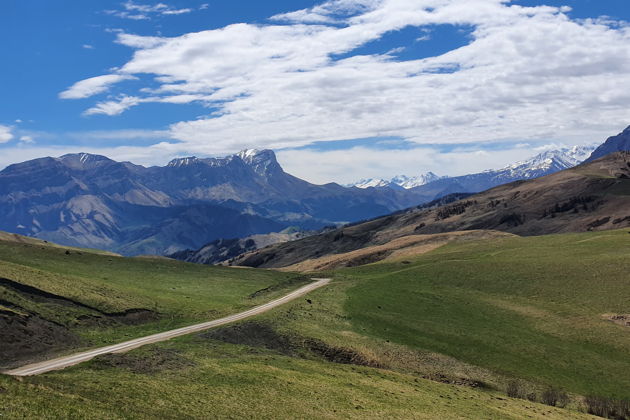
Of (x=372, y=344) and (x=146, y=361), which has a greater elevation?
(x=146, y=361)

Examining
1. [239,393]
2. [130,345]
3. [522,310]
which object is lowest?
[522,310]

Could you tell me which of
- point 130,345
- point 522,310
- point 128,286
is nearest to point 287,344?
point 130,345

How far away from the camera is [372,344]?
217 ft

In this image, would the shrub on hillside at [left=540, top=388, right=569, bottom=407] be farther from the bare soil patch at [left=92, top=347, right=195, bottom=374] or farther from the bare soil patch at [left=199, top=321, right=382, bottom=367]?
the bare soil patch at [left=92, top=347, right=195, bottom=374]

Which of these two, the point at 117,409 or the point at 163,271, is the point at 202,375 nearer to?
the point at 117,409

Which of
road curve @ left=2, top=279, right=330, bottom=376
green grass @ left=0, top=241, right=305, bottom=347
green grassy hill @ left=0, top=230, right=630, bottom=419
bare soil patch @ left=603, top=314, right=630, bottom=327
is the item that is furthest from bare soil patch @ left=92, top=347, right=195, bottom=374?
bare soil patch @ left=603, top=314, right=630, bottom=327

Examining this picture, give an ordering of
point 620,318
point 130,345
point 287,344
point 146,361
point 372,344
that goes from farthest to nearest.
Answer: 1. point 620,318
2. point 372,344
3. point 287,344
4. point 130,345
5. point 146,361

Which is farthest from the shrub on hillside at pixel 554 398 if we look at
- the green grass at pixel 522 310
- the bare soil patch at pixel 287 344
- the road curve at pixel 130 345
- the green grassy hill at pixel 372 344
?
the road curve at pixel 130 345

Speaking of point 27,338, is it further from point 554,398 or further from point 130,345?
point 554,398

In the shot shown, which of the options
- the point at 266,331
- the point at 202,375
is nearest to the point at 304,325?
the point at 266,331

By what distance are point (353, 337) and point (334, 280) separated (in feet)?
153

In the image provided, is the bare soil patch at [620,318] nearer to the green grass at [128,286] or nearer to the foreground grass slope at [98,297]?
the green grass at [128,286]

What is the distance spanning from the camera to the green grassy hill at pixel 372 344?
124 ft

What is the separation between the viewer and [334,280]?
114 metres
